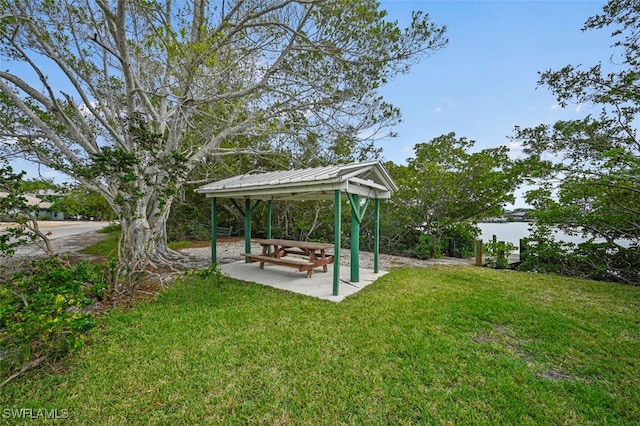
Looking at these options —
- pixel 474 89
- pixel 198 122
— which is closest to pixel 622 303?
pixel 474 89

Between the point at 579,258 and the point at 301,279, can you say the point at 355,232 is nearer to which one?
the point at 301,279

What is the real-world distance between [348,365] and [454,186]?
8.25 metres

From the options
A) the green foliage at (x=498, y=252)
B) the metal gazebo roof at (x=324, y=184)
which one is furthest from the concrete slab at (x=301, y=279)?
the green foliage at (x=498, y=252)

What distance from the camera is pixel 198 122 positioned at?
8.47 meters

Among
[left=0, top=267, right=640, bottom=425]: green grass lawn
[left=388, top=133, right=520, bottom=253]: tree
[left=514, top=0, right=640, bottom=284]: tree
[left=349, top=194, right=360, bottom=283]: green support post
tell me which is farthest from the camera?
[left=388, top=133, right=520, bottom=253]: tree

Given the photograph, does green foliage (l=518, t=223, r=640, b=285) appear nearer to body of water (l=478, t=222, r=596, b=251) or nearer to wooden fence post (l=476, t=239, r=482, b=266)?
body of water (l=478, t=222, r=596, b=251)

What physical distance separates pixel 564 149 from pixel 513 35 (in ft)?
11.7

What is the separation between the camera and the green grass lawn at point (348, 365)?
79.9 inches

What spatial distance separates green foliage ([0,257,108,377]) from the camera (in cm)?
232

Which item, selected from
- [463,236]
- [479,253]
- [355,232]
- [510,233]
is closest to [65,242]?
[355,232]

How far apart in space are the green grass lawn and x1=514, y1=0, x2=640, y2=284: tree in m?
3.08

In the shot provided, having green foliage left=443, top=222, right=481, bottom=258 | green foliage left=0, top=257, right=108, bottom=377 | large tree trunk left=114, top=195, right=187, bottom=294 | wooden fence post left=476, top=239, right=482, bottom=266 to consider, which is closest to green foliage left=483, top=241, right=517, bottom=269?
wooden fence post left=476, top=239, right=482, bottom=266

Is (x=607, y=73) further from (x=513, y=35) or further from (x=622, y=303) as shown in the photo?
(x=622, y=303)

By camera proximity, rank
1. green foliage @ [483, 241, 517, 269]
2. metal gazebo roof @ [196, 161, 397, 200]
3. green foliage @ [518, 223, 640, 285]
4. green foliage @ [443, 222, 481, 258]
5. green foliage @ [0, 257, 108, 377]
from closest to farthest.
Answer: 1. green foliage @ [0, 257, 108, 377]
2. metal gazebo roof @ [196, 161, 397, 200]
3. green foliage @ [518, 223, 640, 285]
4. green foliage @ [483, 241, 517, 269]
5. green foliage @ [443, 222, 481, 258]
